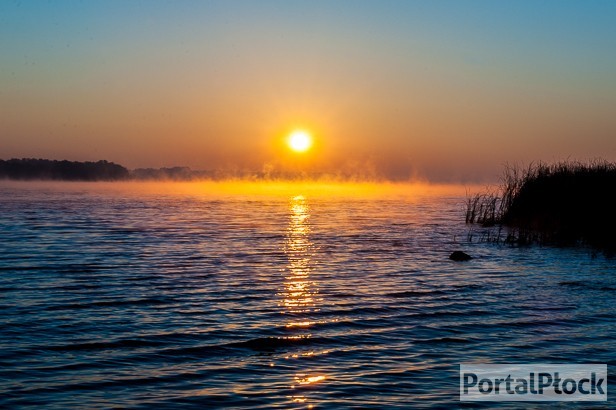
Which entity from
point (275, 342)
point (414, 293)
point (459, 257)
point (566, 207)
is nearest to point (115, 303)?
point (275, 342)

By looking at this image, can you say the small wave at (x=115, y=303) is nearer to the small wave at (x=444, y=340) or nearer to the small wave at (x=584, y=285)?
the small wave at (x=444, y=340)

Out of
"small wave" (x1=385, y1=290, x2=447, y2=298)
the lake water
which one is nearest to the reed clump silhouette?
the lake water

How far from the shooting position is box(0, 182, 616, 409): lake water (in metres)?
10.4

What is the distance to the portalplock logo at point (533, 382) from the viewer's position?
10.2 metres

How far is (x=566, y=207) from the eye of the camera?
117 ft

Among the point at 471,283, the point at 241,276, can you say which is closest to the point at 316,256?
the point at 241,276

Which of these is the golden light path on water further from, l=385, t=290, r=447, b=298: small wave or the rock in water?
the rock in water

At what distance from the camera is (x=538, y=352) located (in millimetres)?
12586

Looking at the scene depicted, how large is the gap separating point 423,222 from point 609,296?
31677 mm

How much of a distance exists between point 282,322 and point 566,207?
80.8 ft

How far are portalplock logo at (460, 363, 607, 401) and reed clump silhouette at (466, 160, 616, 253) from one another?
64.7ft

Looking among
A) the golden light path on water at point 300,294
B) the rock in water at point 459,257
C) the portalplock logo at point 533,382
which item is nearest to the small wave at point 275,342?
the golden light path on water at point 300,294

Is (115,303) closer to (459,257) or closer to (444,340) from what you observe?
(444,340)

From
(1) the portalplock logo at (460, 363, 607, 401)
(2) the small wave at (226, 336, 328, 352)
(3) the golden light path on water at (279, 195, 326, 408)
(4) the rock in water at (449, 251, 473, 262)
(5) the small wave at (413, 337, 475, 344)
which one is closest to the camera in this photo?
(1) the portalplock logo at (460, 363, 607, 401)
